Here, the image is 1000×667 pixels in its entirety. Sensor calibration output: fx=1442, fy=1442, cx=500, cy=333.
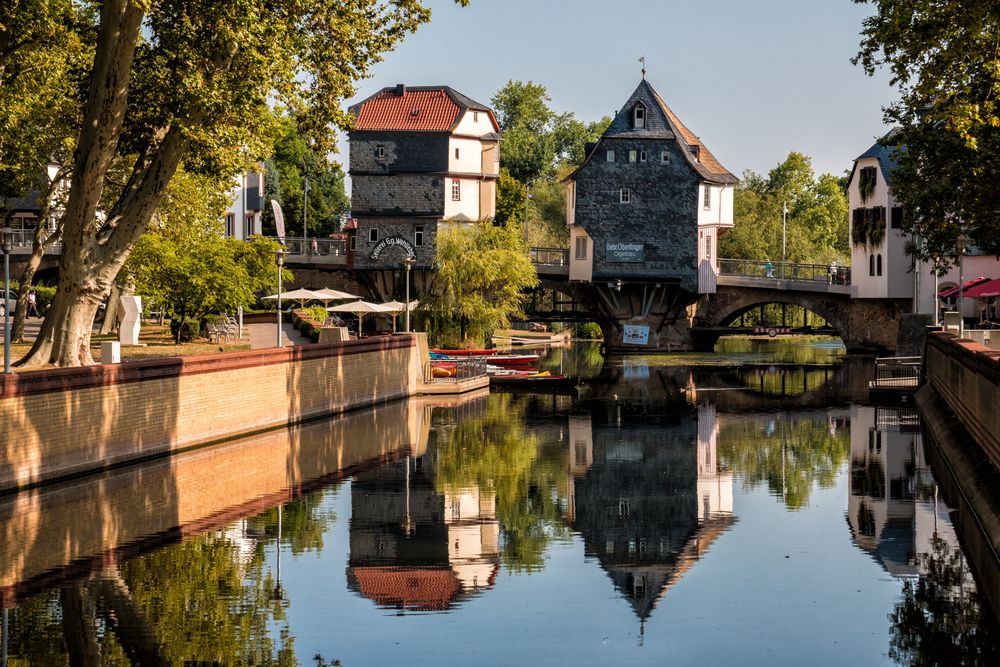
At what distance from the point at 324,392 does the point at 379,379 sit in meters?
5.77

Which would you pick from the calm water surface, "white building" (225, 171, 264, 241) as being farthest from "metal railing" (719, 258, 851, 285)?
the calm water surface

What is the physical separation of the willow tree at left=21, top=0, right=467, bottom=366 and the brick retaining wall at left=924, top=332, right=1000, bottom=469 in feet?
48.8

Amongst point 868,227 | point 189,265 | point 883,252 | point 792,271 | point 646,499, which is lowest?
point 646,499

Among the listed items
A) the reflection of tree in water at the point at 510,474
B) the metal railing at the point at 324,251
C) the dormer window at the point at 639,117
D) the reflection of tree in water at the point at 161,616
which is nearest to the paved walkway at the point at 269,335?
the metal railing at the point at 324,251

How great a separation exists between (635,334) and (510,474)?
61.8 metres

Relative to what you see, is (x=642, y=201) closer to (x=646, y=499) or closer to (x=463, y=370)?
(x=463, y=370)

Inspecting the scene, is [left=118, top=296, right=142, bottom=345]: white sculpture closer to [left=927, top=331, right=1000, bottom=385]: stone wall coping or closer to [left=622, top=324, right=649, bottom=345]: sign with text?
[left=927, top=331, right=1000, bottom=385]: stone wall coping

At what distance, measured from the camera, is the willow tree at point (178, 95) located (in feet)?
103

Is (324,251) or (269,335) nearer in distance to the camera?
(269,335)

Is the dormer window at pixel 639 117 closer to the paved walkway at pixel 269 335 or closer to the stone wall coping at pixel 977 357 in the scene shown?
the paved walkway at pixel 269 335

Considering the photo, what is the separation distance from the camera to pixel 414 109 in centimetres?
8500

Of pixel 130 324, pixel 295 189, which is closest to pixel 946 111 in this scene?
pixel 130 324

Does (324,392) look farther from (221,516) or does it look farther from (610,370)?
(610,370)

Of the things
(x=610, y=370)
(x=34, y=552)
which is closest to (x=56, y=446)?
(x=34, y=552)
